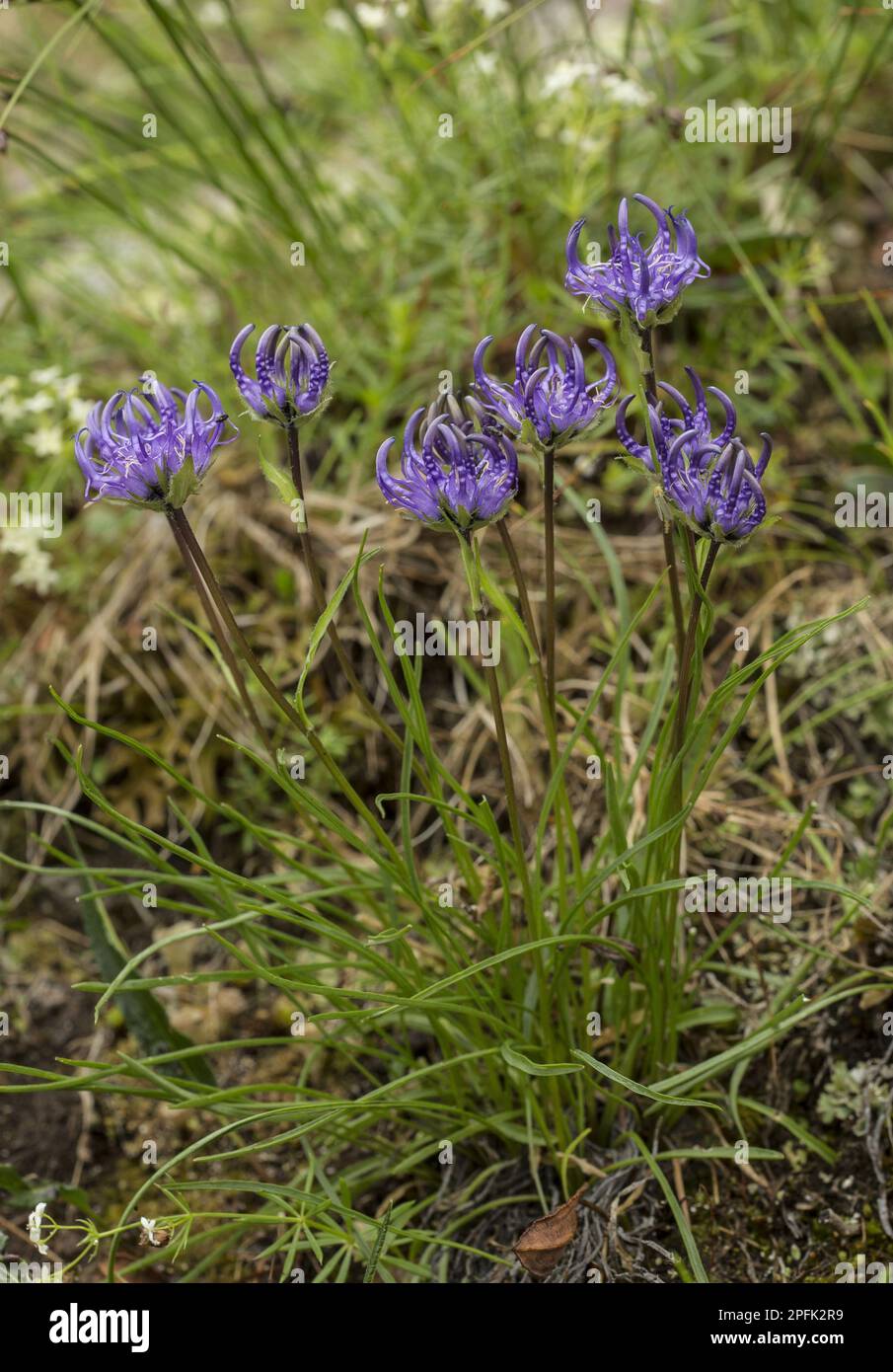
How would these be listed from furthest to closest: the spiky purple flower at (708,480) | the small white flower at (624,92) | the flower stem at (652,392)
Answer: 1. the small white flower at (624,92)
2. the flower stem at (652,392)
3. the spiky purple flower at (708,480)

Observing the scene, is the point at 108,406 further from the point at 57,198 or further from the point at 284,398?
the point at 57,198

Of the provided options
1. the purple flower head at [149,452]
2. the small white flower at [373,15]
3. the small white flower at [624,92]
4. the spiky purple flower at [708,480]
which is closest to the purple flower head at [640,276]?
the spiky purple flower at [708,480]

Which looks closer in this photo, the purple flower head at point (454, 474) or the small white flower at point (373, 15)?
the purple flower head at point (454, 474)

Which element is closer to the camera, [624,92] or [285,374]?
[285,374]

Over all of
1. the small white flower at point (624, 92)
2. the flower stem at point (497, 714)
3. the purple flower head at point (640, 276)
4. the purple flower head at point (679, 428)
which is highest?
the small white flower at point (624, 92)

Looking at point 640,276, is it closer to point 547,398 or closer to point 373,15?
point 547,398

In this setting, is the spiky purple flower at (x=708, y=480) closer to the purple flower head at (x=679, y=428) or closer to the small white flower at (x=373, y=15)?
the purple flower head at (x=679, y=428)

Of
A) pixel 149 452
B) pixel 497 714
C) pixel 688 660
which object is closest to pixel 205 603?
pixel 149 452
